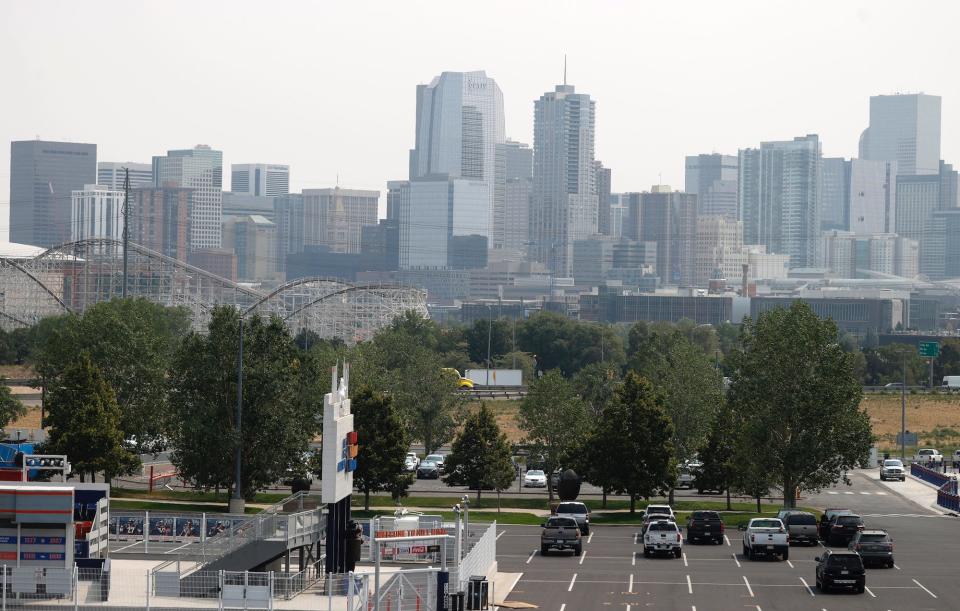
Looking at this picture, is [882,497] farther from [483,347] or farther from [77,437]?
[483,347]

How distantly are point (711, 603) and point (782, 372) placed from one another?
2359cm

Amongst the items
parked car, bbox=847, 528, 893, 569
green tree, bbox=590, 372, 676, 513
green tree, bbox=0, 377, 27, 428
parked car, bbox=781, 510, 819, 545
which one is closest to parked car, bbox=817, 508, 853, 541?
parked car, bbox=781, 510, 819, 545

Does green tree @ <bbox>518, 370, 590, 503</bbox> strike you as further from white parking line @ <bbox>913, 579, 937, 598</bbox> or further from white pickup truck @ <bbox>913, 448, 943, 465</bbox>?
white pickup truck @ <bbox>913, 448, 943, 465</bbox>

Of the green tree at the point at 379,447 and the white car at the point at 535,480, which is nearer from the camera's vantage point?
the green tree at the point at 379,447

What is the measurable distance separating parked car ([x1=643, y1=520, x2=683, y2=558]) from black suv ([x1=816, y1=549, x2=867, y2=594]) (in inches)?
323

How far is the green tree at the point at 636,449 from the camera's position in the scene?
63.1 meters

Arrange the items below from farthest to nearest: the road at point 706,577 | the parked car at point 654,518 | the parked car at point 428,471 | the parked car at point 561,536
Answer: the parked car at point 428,471, the parked car at point 654,518, the parked car at point 561,536, the road at point 706,577

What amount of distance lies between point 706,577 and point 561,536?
21.3ft

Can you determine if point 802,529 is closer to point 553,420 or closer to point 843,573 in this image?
point 843,573

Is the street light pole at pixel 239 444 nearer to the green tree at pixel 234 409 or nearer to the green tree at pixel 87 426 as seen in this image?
the green tree at pixel 234 409

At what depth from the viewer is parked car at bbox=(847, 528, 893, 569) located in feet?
156

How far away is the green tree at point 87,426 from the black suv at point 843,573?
1202 inches

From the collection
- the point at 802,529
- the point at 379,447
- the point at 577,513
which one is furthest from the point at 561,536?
the point at 379,447

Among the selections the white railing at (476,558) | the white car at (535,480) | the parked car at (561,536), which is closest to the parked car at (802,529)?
the parked car at (561,536)
